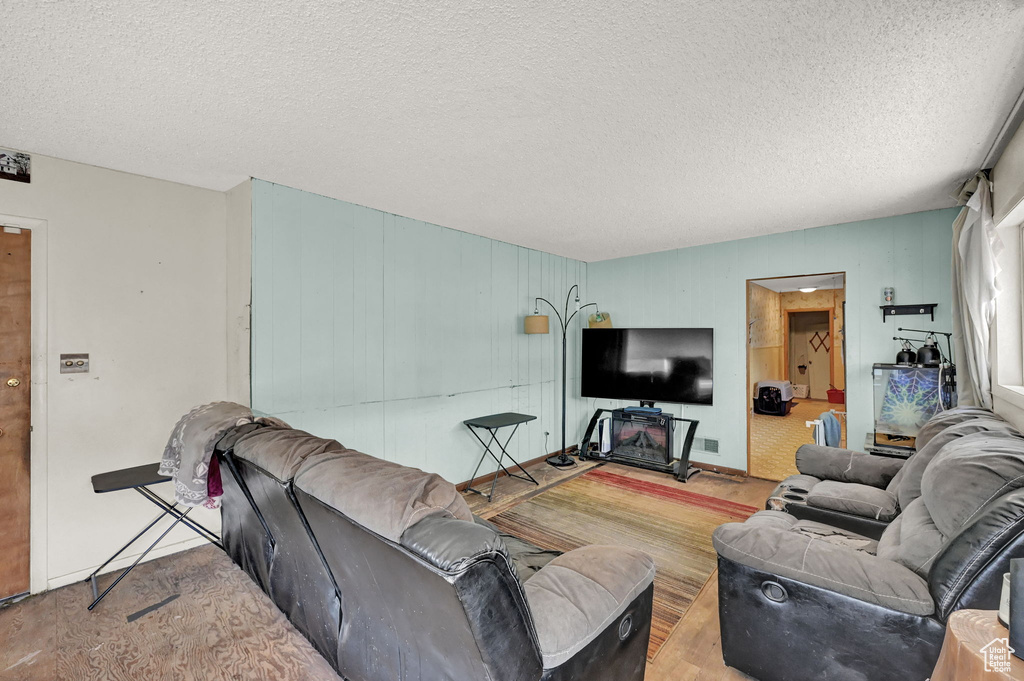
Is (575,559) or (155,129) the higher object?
(155,129)

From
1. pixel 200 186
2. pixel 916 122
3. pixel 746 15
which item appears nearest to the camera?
pixel 746 15

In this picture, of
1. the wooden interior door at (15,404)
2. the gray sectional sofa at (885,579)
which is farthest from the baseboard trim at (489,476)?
the wooden interior door at (15,404)

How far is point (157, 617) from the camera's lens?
218cm

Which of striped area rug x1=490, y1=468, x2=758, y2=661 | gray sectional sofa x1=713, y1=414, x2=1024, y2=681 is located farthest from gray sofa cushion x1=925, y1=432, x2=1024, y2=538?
striped area rug x1=490, y1=468, x2=758, y2=661

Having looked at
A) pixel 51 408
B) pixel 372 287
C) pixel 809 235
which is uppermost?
pixel 809 235

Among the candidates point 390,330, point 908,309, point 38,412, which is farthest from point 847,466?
point 38,412

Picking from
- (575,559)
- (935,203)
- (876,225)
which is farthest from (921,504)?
(876,225)

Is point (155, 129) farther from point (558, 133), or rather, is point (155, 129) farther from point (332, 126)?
point (558, 133)

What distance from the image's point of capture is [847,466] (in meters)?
2.67

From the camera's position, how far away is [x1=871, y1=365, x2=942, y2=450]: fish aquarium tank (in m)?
3.31

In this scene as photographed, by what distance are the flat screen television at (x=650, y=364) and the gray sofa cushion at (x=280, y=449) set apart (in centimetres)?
376

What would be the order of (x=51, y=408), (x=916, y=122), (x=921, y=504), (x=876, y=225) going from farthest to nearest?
1. (x=876, y=225)
2. (x=51, y=408)
3. (x=916, y=122)
4. (x=921, y=504)

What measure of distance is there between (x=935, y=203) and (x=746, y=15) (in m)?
3.03

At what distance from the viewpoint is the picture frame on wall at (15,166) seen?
7.53 feet
